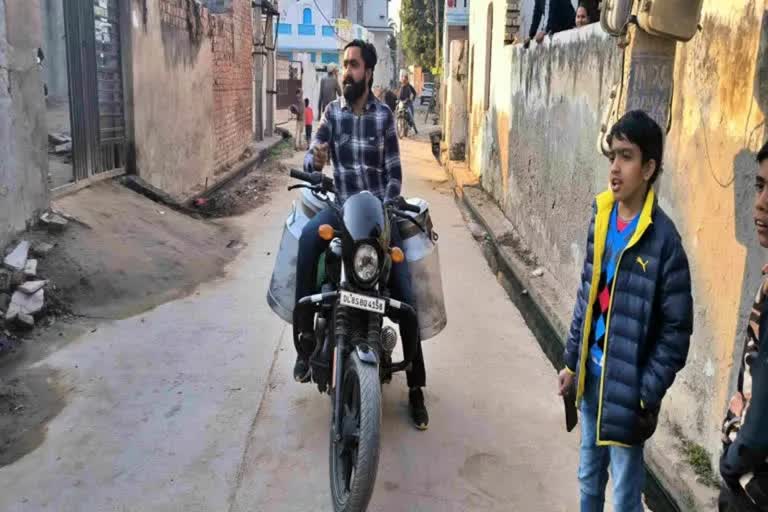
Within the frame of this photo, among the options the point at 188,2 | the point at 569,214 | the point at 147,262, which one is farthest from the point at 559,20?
the point at 188,2

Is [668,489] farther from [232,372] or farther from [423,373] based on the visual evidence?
[232,372]

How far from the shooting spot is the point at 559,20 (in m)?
7.53

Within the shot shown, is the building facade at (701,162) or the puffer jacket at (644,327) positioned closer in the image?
the puffer jacket at (644,327)

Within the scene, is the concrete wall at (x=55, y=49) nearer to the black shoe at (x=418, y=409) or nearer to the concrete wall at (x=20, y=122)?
the concrete wall at (x=20, y=122)

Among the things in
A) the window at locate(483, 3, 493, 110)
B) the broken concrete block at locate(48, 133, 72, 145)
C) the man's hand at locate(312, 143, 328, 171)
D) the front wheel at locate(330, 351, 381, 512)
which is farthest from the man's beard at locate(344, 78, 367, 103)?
the window at locate(483, 3, 493, 110)

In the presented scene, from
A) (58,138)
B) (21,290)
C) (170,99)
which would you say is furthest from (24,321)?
(170,99)

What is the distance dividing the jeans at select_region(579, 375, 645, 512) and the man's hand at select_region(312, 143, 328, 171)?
1894 millimetres

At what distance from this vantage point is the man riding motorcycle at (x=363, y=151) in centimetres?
378

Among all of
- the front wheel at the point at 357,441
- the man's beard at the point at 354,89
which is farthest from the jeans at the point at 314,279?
the man's beard at the point at 354,89

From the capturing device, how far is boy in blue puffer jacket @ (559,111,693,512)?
7.25ft

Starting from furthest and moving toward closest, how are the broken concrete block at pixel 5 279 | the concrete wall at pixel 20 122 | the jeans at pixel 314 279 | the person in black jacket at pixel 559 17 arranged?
1. the person in black jacket at pixel 559 17
2. the concrete wall at pixel 20 122
3. the broken concrete block at pixel 5 279
4. the jeans at pixel 314 279

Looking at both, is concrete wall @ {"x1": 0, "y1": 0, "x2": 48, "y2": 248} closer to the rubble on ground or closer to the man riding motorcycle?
the rubble on ground

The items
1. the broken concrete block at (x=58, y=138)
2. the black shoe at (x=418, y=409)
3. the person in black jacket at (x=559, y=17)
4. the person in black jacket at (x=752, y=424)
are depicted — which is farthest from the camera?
the broken concrete block at (x=58, y=138)

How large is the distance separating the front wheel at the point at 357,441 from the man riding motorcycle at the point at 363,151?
2.32 ft
